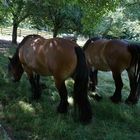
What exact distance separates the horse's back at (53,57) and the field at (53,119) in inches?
31.7

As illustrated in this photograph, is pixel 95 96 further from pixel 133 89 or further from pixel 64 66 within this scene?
pixel 64 66

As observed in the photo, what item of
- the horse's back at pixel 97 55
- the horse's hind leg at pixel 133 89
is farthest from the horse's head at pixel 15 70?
the horse's hind leg at pixel 133 89

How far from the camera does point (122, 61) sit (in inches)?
331

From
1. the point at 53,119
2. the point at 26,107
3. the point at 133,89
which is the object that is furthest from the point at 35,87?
the point at 133,89

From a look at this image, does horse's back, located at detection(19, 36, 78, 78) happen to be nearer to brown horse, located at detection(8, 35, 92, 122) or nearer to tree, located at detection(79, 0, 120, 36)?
brown horse, located at detection(8, 35, 92, 122)

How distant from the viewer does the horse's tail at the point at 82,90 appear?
6.68 meters

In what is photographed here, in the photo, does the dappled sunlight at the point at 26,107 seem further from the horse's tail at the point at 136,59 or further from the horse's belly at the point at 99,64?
the horse's tail at the point at 136,59

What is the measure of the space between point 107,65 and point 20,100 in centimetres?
250

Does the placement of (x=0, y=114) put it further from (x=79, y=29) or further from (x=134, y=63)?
(x=79, y=29)

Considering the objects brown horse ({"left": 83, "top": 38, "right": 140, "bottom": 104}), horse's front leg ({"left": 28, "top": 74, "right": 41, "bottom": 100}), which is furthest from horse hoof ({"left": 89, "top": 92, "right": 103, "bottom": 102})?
horse's front leg ({"left": 28, "top": 74, "right": 41, "bottom": 100})

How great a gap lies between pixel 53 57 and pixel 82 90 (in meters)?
0.87

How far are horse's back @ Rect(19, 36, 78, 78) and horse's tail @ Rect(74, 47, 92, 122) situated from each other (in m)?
0.12

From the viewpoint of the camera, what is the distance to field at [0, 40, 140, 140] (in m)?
6.00

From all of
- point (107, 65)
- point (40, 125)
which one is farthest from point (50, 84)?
point (40, 125)
